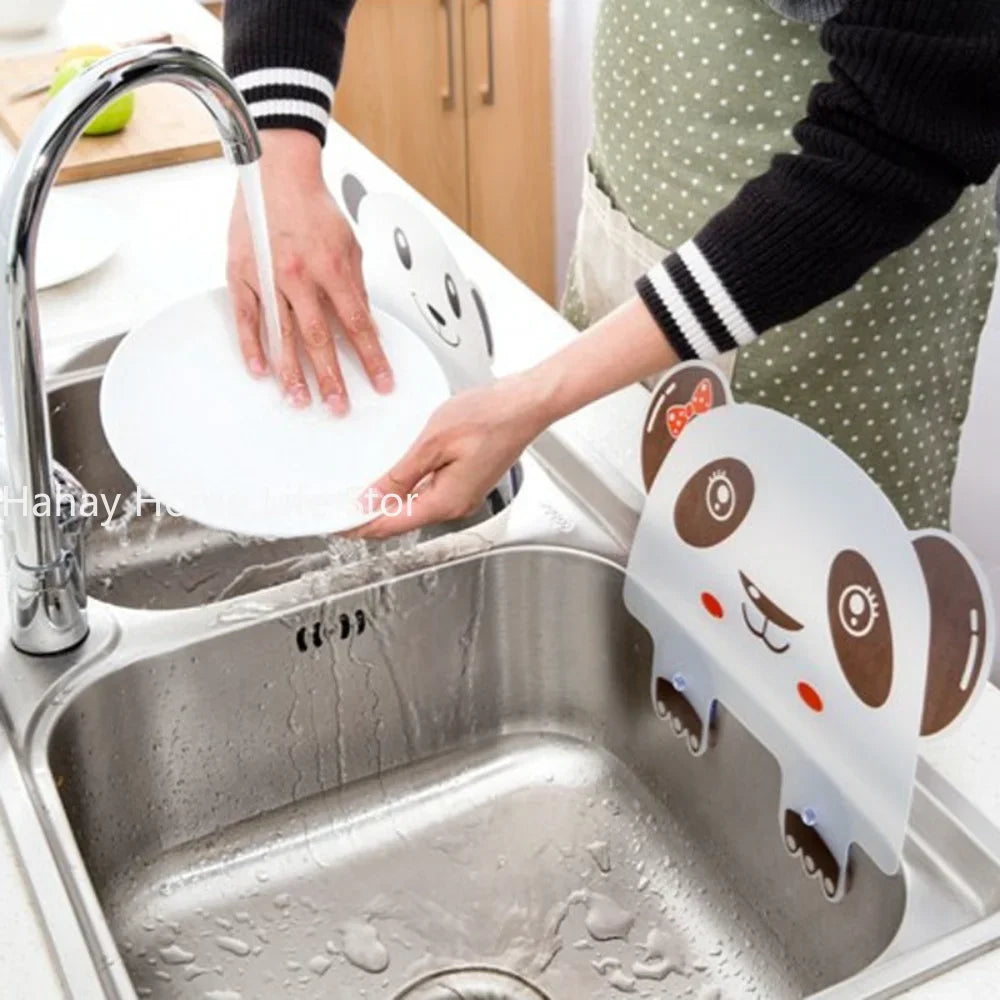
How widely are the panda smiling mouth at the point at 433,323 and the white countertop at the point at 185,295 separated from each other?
0.08m

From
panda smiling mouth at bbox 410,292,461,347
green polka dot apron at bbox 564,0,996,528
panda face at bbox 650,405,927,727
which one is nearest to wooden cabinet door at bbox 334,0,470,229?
green polka dot apron at bbox 564,0,996,528

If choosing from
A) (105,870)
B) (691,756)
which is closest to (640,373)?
(691,756)

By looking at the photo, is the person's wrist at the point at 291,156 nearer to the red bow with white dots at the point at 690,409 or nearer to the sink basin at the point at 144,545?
the sink basin at the point at 144,545

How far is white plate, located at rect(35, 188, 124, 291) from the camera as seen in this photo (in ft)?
4.39

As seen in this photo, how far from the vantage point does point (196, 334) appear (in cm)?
109

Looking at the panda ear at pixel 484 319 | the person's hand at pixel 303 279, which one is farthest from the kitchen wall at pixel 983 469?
the person's hand at pixel 303 279

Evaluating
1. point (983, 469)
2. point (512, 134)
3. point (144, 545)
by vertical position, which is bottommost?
point (983, 469)

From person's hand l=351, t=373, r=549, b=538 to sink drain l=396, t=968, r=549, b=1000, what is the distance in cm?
29

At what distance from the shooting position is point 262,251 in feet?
3.07

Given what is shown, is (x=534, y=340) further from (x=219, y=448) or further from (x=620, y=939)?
(x=620, y=939)

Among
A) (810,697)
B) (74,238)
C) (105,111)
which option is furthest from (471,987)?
(105,111)

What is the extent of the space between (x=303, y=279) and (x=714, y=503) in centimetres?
39

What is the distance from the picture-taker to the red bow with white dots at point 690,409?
93 cm

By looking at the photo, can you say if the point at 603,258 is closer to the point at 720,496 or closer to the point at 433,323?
the point at 433,323
